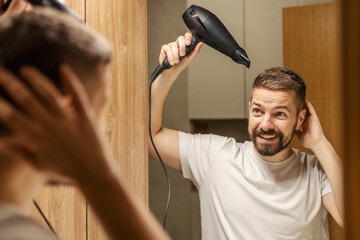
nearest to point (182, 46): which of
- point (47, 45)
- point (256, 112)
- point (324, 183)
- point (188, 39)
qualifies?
point (188, 39)

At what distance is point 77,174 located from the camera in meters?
0.46

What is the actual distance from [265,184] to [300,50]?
60cm

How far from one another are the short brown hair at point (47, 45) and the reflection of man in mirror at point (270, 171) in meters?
1.00

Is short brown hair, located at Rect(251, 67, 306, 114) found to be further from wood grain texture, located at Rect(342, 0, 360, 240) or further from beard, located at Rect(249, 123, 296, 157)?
wood grain texture, located at Rect(342, 0, 360, 240)

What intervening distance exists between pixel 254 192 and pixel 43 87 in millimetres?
1156

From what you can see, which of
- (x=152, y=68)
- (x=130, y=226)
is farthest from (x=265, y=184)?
(x=130, y=226)

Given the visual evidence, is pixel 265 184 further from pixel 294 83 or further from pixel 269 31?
pixel 269 31

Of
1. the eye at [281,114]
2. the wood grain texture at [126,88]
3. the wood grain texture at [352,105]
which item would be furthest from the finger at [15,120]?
the eye at [281,114]

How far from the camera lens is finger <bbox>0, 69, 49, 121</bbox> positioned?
43cm

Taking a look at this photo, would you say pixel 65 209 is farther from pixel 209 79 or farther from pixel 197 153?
pixel 209 79

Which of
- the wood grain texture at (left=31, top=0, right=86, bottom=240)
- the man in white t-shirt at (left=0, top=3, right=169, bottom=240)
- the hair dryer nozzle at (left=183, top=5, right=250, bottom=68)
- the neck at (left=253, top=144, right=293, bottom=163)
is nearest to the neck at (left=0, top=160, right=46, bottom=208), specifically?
the man in white t-shirt at (left=0, top=3, right=169, bottom=240)

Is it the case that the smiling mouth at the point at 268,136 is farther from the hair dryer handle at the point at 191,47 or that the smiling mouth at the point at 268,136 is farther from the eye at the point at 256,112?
the hair dryer handle at the point at 191,47

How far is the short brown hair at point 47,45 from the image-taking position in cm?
45

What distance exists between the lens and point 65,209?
118 cm
